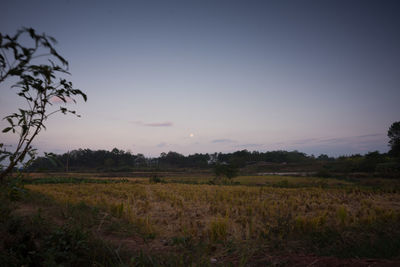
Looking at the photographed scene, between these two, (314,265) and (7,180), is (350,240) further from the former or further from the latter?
(7,180)

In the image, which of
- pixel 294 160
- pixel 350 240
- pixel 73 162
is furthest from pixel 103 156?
pixel 350 240

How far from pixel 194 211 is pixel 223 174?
28647 millimetres

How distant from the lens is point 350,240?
429 cm

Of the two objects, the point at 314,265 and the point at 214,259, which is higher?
the point at 314,265

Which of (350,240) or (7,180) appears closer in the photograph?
(7,180)

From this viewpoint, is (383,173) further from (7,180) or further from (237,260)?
(7,180)

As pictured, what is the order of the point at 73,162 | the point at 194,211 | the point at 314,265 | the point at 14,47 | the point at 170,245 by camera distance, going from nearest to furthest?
1. the point at 14,47
2. the point at 314,265
3. the point at 170,245
4. the point at 194,211
5. the point at 73,162

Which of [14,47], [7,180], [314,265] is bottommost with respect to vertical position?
[314,265]

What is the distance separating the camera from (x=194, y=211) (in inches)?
342

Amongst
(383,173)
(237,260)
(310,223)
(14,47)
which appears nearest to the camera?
(14,47)

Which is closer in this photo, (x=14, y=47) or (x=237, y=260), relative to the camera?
(x=14, y=47)

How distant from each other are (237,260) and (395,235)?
171 inches

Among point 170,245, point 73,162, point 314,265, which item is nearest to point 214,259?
point 170,245

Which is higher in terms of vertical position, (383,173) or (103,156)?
(103,156)
